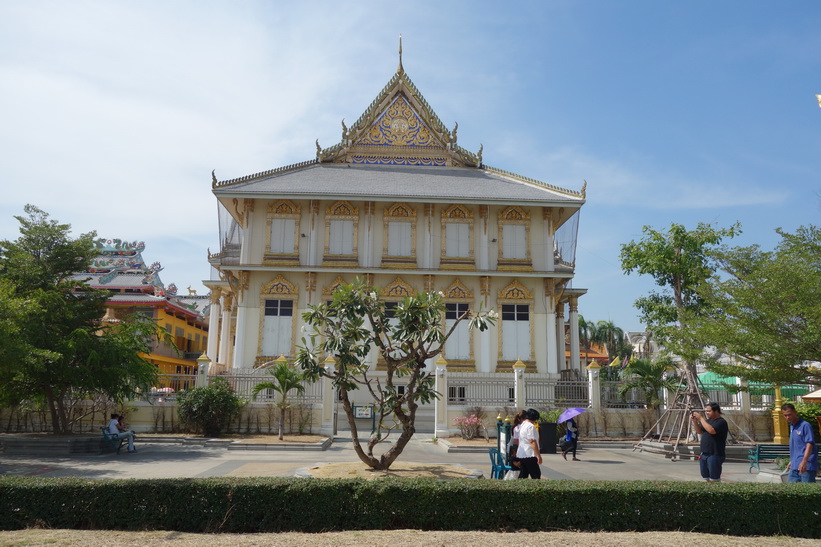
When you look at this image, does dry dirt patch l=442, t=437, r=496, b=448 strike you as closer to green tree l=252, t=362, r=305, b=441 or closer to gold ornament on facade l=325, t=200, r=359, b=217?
green tree l=252, t=362, r=305, b=441

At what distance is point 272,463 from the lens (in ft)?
47.6

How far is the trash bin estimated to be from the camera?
17844 millimetres

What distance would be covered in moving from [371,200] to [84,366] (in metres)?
13.5

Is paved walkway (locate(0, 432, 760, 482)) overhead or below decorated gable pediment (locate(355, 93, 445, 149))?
below

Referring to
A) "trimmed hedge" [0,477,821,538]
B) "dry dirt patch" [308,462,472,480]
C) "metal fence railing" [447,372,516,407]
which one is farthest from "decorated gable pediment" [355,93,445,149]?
"trimmed hedge" [0,477,821,538]

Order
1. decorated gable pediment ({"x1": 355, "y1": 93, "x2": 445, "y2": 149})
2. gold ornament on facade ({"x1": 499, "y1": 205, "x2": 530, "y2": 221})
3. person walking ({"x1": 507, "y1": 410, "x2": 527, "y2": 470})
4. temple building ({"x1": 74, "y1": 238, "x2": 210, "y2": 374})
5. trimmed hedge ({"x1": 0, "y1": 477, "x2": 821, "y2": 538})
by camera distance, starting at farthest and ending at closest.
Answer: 1. temple building ({"x1": 74, "y1": 238, "x2": 210, "y2": 374})
2. decorated gable pediment ({"x1": 355, "y1": 93, "x2": 445, "y2": 149})
3. gold ornament on facade ({"x1": 499, "y1": 205, "x2": 530, "y2": 221})
4. person walking ({"x1": 507, "y1": 410, "x2": 527, "y2": 470})
5. trimmed hedge ({"x1": 0, "y1": 477, "x2": 821, "y2": 538})

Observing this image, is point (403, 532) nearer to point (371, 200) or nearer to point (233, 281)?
point (371, 200)

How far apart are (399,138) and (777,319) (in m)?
21.4

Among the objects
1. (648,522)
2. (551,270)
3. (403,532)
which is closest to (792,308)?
(648,522)

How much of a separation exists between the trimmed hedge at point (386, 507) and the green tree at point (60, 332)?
8343 millimetres

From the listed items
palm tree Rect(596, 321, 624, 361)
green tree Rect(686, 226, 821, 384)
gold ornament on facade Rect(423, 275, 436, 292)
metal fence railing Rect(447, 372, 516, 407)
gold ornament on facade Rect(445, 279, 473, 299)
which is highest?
palm tree Rect(596, 321, 624, 361)

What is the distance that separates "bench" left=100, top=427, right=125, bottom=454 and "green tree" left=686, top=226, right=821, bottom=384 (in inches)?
563

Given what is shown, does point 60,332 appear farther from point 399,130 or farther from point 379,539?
point 399,130

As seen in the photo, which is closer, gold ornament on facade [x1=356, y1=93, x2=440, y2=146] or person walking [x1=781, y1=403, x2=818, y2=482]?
person walking [x1=781, y1=403, x2=818, y2=482]
